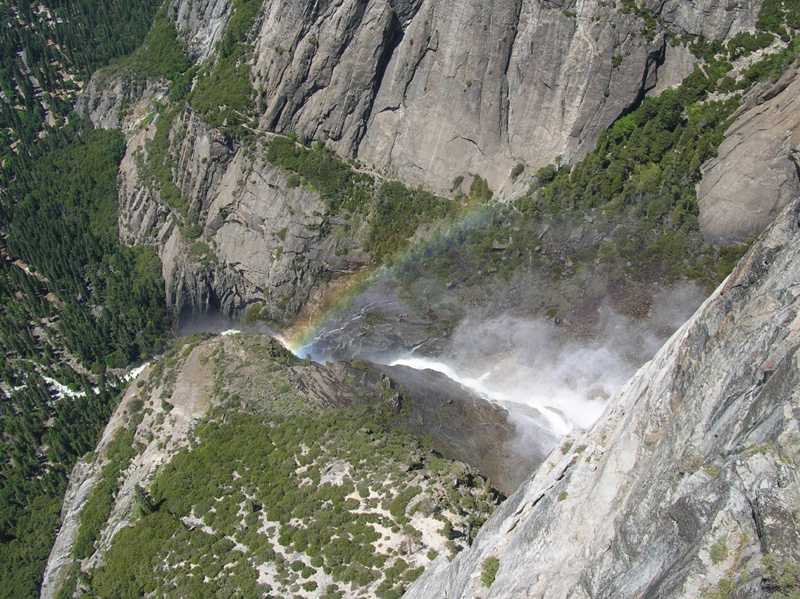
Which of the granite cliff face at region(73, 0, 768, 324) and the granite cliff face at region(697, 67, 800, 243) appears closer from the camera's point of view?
the granite cliff face at region(697, 67, 800, 243)

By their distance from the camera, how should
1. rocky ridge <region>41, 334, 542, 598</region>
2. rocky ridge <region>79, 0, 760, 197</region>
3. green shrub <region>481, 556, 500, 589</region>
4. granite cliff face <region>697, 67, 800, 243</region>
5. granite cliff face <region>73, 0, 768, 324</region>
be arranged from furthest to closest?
granite cliff face <region>73, 0, 768, 324</region> < rocky ridge <region>79, 0, 760, 197</region> < granite cliff face <region>697, 67, 800, 243</region> < rocky ridge <region>41, 334, 542, 598</region> < green shrub <region>481, 556, 500, 589</region>

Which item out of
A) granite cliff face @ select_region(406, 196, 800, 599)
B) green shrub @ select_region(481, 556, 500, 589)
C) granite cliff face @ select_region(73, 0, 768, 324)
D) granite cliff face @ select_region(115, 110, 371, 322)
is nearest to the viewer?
granite cliff face @ select_region(406, 196, 800, 599)

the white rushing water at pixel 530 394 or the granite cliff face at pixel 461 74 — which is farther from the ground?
the granite cliff face at pixel 461 74

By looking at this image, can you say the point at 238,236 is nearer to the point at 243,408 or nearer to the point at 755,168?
the point at 243,408

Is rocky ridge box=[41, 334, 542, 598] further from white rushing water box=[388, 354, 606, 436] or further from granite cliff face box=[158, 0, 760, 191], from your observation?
granite cliff face box=[158, 0, 760, 191]

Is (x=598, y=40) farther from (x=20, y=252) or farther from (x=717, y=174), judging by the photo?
(x=20, y=252)

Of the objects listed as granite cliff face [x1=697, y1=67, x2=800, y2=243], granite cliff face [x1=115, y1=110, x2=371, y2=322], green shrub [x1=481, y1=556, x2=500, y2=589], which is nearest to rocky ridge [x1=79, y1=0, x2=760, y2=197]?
granite cliff face [x1=115, y1=110, x2=371, y2=322]

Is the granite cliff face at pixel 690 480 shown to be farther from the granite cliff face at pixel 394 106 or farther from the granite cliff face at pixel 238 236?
the granite cliff face at pixel 238 236

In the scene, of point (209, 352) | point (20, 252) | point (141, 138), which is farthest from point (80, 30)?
point (209, 352)

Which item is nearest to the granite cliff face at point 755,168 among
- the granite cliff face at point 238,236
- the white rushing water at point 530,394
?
the white rushing water at point 530,394
